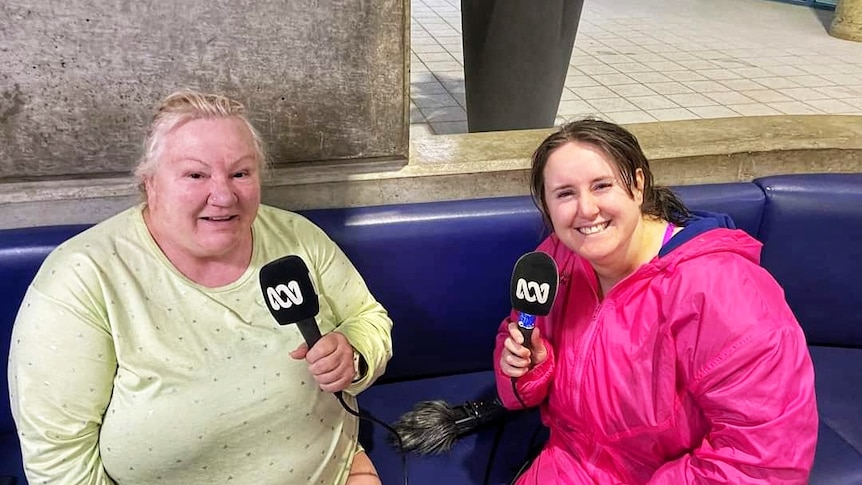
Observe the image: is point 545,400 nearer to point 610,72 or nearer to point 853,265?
point 853,265

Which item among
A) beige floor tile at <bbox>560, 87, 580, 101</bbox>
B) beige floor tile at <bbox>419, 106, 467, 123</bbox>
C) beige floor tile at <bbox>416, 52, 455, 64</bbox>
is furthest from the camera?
beige floor tile at <bbox>416, 52, 455, 64</bbox>

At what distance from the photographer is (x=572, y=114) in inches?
141

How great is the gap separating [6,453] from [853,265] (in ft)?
7.26

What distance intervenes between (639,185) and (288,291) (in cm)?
65

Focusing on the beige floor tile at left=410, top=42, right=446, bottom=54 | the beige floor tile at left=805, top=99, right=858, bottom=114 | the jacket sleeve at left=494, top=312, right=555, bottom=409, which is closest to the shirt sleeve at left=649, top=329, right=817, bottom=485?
the jacket sleeve at left=494, top=312, right=555, bottom=409

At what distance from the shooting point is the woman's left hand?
4.28 feet

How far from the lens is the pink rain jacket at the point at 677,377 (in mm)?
1235

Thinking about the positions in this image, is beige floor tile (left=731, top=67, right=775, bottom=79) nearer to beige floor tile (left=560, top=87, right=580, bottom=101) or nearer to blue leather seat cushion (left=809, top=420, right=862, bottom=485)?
beige floor tile (left=560, top=87, right=580, bottom=101)

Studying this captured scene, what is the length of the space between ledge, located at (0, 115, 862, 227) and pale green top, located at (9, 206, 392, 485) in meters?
0.33

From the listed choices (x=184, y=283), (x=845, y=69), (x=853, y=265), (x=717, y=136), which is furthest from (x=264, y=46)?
(x=845, y=69)

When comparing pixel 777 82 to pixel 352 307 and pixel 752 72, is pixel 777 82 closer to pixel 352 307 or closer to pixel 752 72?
pixel 752 72

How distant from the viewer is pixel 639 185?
1.37m

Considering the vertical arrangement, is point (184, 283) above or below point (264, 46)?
below

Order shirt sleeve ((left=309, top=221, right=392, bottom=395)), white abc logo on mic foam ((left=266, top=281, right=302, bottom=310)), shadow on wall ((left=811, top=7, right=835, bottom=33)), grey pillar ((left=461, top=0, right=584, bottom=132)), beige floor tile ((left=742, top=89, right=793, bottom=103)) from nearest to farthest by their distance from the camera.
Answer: white abc logo on mic foam ((left=266, top=281, right=302, bottom=310))
shirt sleeve ((left=309, top=221, right=392, bottom=395))
grey pillar ((left=461, top=0, right=584, bottom=132))
beige floor tile ((left=742, top=89, right=793, bottom=103))
shadow on wall ((left=811, top=7, right=835, bottom=33))
